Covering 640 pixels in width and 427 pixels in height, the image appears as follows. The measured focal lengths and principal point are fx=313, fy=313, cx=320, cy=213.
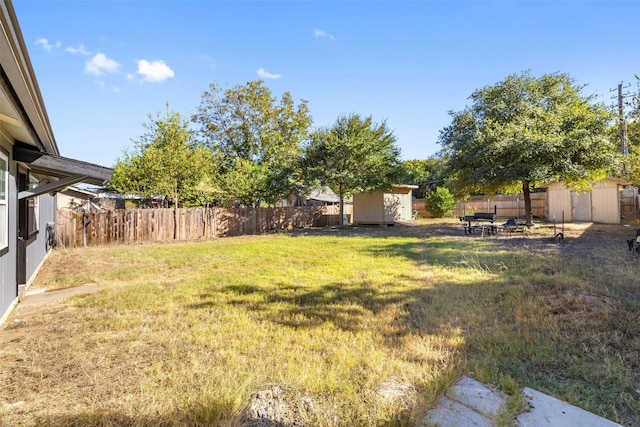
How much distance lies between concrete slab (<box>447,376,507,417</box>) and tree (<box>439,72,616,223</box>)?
1315cm

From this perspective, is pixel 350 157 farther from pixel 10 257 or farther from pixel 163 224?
pixel 10 257

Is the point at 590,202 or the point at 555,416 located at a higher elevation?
the point at 590,202

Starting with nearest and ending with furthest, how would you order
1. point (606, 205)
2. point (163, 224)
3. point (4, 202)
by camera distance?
point (4, 202) < point (163, 224) < point (606, 205)

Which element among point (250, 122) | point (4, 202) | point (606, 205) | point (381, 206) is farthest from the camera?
point (250, 122)

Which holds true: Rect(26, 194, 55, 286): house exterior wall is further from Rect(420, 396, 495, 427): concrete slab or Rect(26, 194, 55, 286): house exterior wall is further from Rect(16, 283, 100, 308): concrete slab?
Rect(420, 396, 495, 427): concrete slab

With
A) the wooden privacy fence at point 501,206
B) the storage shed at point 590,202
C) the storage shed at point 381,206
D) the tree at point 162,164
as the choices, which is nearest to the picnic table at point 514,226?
the storage shed at point 590,202

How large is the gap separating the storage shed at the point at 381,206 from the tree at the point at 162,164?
990 centimetres

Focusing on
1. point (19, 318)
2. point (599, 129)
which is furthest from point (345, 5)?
point (599, 129)

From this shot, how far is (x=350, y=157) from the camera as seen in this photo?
57.9 feet

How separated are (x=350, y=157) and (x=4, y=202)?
49.5ft

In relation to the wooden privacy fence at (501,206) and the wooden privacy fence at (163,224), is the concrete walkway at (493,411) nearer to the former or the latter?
the wooden privacy fence at (163,224)

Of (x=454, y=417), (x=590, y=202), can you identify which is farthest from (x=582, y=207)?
(x=454, y=417)

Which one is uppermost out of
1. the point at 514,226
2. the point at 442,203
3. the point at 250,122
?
the point at 250,122

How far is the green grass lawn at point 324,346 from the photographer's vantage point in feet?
7.34
